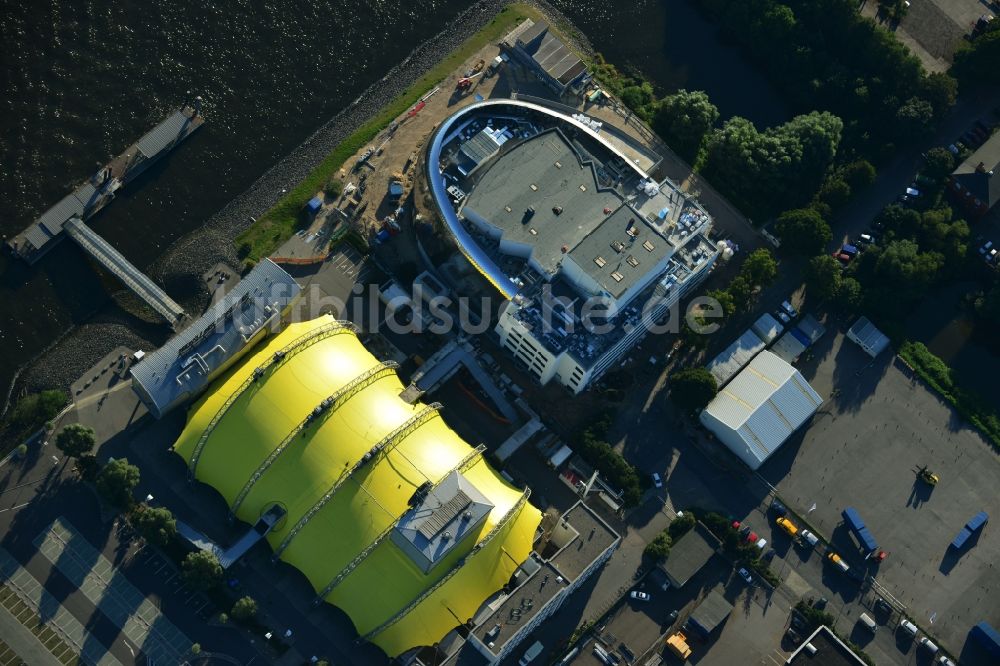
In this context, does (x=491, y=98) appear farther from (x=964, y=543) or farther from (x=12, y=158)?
(x=964, y=543)

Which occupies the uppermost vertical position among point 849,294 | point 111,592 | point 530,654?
point 849,294

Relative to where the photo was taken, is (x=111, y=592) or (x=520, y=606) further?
(x=111, y=592)

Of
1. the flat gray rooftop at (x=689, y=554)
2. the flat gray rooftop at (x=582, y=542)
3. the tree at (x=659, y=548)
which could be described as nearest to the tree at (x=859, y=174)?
the flat gray rooftop at (x=689, y=554)

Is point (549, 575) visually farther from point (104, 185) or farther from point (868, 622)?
point (104, 185)

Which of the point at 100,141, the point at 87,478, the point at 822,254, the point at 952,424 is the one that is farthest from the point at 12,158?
the point at 952,424

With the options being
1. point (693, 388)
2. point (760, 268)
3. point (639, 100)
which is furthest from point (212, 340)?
point (760, 268)

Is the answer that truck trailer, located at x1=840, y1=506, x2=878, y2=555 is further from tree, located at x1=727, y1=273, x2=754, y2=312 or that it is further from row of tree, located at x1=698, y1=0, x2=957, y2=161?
row of tree, located at x1=698, y1=0, x2=957, y2=161
